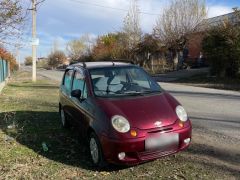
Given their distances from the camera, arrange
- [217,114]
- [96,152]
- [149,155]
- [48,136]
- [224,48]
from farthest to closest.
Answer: [224,48]
[217,114]
[48,136]
[96,152]
[149,155]

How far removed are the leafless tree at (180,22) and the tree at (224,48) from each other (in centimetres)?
1516

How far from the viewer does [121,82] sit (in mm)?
6340

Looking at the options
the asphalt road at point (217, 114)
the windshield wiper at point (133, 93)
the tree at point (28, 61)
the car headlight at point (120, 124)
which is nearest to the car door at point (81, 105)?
the windshield wiper at point (133, 93)

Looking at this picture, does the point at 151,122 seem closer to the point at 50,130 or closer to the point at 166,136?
the point at 166,136

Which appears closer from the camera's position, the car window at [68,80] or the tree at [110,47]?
the car window at [68,80]

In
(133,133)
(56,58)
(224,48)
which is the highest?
(224,48)

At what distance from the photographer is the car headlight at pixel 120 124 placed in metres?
4.96

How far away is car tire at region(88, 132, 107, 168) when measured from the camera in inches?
206

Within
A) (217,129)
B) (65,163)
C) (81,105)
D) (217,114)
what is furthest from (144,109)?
(217,114)

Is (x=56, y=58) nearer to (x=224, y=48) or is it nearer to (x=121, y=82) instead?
(x=224, y=48)

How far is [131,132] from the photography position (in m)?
4.93

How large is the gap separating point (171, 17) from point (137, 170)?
1480 inches

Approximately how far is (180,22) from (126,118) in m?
36.8

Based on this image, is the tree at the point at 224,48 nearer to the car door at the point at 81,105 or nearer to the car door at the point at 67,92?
the car door at the point at 67,92
